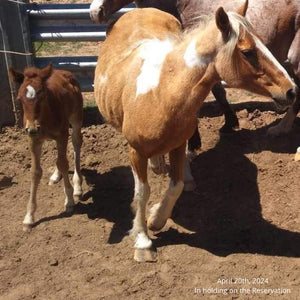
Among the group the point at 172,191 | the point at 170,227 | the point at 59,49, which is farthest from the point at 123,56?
the point at 59,49

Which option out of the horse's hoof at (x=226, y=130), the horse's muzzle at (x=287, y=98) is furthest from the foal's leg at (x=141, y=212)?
the horse's hoof at (x=226, y=130)

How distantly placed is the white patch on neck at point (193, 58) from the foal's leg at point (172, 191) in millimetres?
860

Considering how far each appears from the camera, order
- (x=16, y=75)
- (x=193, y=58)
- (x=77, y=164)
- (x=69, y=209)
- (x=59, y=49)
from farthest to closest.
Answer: (x=59, y=49) → (x=77, y=164) → (x=69, y=209) → (x=16, y=75) → (x=193, y=58)

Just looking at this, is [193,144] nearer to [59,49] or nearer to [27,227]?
[27,227]

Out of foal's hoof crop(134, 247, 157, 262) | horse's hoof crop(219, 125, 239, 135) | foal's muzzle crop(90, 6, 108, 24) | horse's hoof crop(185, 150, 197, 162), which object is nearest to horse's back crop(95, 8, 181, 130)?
foal's muzzle crop(90, 6, 108, 24)

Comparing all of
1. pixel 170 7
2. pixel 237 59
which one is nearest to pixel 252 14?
pixel 170 7

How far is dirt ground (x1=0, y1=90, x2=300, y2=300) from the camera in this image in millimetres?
4242

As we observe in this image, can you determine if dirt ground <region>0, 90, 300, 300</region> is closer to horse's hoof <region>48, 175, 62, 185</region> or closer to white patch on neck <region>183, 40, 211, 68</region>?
horse's hoof <region>48, 175, 62, 185</region>

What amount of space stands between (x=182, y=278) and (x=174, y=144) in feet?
3.57

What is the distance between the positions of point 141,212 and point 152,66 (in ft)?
4.22

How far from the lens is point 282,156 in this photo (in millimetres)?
6156

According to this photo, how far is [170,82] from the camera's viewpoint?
4.20 metres

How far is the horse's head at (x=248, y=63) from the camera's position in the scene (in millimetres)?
3838

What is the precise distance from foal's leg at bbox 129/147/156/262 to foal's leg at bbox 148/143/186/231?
21 cm
